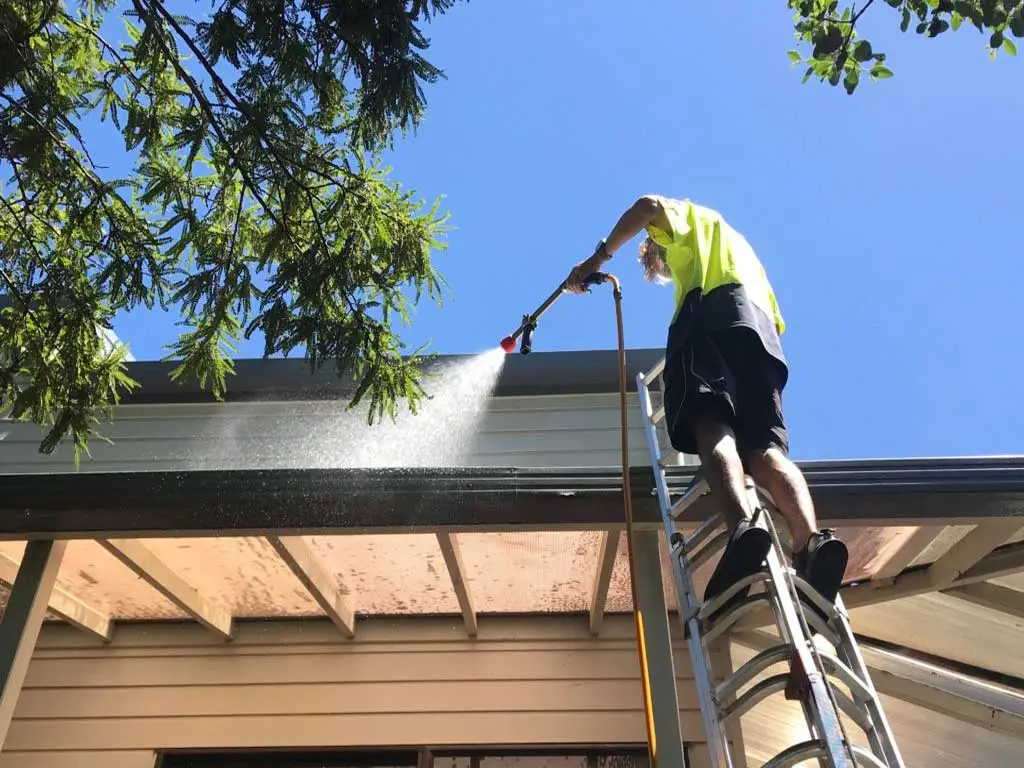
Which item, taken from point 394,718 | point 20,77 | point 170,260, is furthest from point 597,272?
point 394,718

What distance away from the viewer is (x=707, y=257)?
8.51 feet

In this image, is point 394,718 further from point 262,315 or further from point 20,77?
point 20,77

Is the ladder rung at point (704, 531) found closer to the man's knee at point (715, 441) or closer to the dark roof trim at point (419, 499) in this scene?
the man's knee at point (715, 441)

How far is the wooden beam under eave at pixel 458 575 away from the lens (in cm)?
359

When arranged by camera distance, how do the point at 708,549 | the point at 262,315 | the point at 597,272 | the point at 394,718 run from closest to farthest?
the point at 708,549 < the point at 597,272 < the point at 262,315 < the point at 394,718

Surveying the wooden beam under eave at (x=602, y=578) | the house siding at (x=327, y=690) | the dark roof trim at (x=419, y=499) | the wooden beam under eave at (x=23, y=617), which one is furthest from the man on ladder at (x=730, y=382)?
the wooden beam under eave at (x=23, y=617)

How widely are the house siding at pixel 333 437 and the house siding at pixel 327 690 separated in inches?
41.9

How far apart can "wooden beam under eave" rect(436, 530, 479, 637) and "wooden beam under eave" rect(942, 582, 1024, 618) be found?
2406 millimetres

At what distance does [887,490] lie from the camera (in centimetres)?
312

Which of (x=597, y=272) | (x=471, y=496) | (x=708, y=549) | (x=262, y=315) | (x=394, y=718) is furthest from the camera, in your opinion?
(x=394, y=718)

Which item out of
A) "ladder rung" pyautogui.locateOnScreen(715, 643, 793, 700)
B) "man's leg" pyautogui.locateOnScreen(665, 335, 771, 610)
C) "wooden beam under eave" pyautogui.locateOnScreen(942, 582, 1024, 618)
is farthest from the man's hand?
"wooden beam under eave" pyautogui.locateOnScreen(942, 582, 1024, 618)

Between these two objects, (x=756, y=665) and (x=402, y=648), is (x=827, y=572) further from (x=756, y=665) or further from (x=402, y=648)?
(x=402, y=648)

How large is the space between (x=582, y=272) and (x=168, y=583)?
2.73 meters

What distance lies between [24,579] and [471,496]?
1946 millimetres
